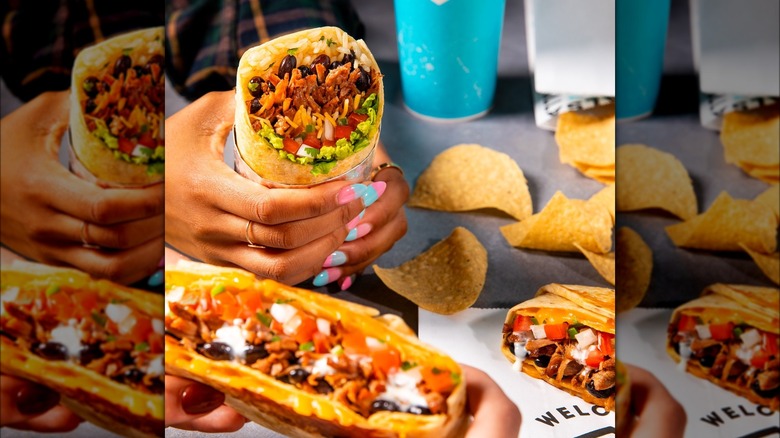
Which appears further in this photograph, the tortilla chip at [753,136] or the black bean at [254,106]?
the black bean at [254,106]

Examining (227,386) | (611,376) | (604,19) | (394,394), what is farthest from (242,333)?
(604,19)

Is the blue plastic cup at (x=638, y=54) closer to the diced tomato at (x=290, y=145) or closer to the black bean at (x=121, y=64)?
the diced tomato at (x=290, y=145)

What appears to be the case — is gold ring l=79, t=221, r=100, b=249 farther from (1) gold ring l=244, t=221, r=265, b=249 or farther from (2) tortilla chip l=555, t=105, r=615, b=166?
(2) tortilla chip l=555, t=105, r=615, b=166

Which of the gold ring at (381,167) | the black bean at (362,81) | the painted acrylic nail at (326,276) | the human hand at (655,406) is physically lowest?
the human hand at (655,406)

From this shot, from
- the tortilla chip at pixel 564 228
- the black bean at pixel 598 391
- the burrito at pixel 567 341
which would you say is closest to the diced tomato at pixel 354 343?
the burrito at pixel 567 341

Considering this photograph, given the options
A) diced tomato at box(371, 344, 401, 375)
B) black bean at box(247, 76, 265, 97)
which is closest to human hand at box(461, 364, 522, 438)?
diced tomato at box(371, 344, 401, 375)

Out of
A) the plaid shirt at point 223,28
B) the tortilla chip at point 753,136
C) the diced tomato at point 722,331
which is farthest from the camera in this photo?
the plaid shirt at point 223,28
